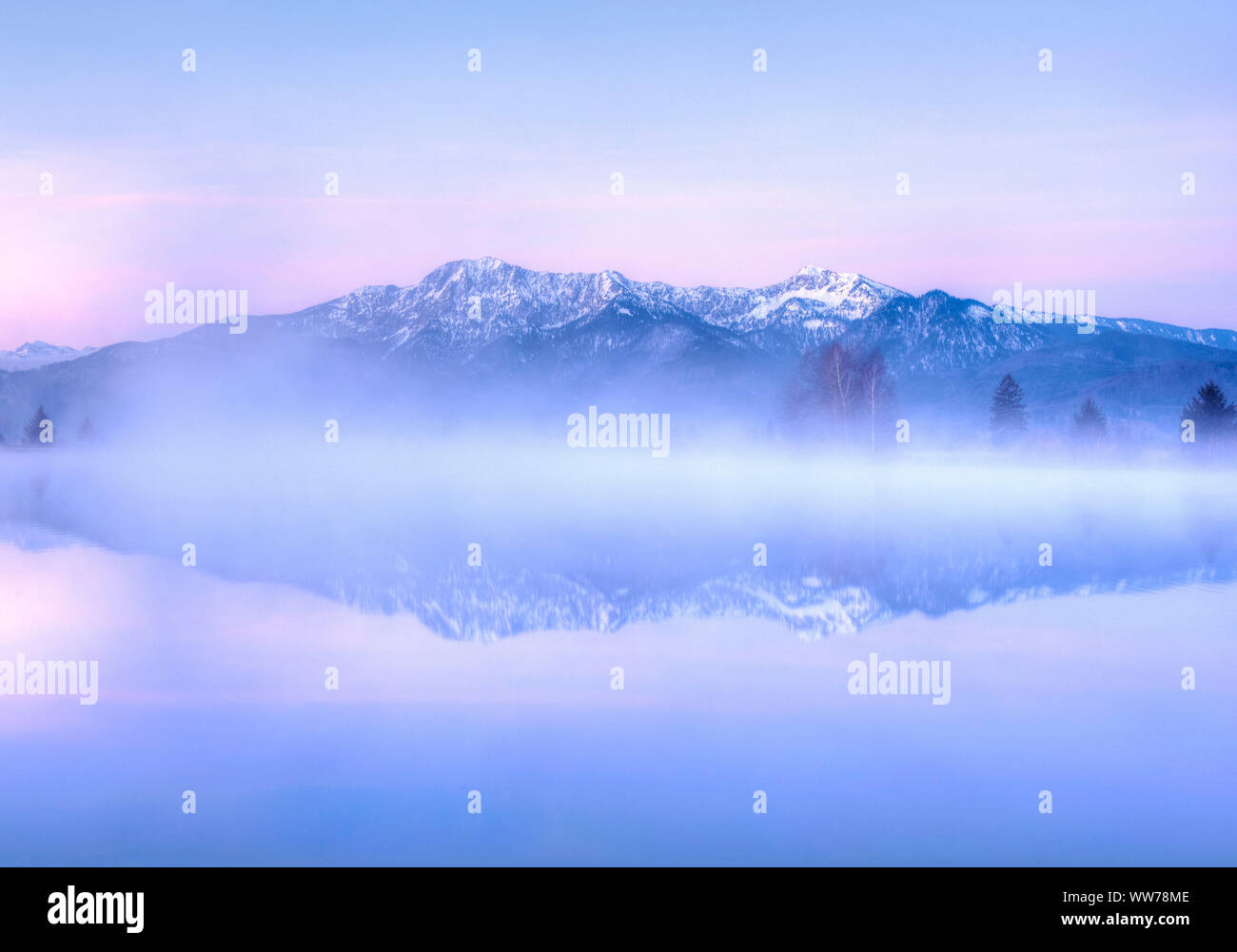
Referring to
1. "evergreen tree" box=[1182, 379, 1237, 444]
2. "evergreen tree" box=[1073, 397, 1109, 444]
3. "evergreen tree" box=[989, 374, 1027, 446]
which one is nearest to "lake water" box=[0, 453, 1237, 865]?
"evergreen tree" box=[989, 374, 1027, 446]

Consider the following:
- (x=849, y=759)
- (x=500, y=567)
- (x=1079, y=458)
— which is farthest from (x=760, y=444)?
(x=849, y=759)

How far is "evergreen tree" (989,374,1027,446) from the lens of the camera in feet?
286

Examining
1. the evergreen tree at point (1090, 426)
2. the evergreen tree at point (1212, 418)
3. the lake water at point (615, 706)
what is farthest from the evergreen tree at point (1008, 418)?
the lake water at point (615, 706)

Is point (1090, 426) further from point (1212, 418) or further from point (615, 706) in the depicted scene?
point (615, 706)

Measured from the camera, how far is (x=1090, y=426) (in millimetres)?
87250

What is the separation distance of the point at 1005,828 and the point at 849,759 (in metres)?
1.84

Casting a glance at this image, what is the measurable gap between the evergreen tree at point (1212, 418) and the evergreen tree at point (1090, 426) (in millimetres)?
6448

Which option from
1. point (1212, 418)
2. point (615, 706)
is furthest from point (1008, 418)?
point (615, 706)

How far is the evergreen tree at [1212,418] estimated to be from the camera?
82.5m

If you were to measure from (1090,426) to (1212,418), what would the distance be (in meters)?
8.97
